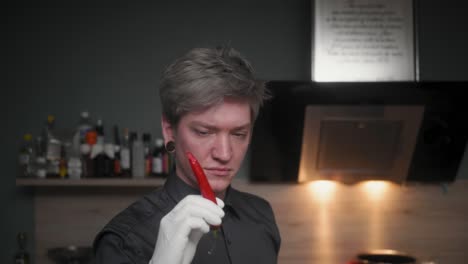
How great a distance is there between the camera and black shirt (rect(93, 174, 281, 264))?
113 cm

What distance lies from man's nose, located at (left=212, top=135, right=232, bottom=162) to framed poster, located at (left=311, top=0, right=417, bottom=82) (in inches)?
67.0

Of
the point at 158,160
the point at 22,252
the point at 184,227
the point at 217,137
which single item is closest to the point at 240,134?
the point at 217,137

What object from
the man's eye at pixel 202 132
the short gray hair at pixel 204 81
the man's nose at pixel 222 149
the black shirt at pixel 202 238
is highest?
the short gray hair at pixel 204 81

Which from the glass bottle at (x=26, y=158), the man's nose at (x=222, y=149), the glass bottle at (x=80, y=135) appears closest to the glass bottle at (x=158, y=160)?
the glass bottle at (x=80, y=135)

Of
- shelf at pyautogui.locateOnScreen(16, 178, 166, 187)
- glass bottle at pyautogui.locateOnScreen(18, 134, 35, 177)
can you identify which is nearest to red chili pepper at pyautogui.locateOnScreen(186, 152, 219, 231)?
shelf at pyautogui.locateOnScreen(16, 178, 166, 187)

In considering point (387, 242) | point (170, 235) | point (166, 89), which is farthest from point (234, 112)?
point (387, 242)

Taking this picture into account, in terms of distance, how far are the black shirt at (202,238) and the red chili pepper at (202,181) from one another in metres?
0.15

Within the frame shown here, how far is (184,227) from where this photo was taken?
0.96 meters

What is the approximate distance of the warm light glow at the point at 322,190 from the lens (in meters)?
2.92

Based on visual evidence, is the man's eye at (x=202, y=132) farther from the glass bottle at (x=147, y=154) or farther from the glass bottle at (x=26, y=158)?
the glass bottle at (x=26, y=158)

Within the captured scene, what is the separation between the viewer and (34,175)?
8.99 feet

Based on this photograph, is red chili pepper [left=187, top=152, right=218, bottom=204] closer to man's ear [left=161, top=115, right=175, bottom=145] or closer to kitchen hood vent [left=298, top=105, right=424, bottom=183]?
A: man's ear [left=161, top=115, right=175, bottom=145]

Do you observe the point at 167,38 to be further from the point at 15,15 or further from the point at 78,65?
the point at 15,15

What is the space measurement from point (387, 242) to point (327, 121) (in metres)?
0.77
